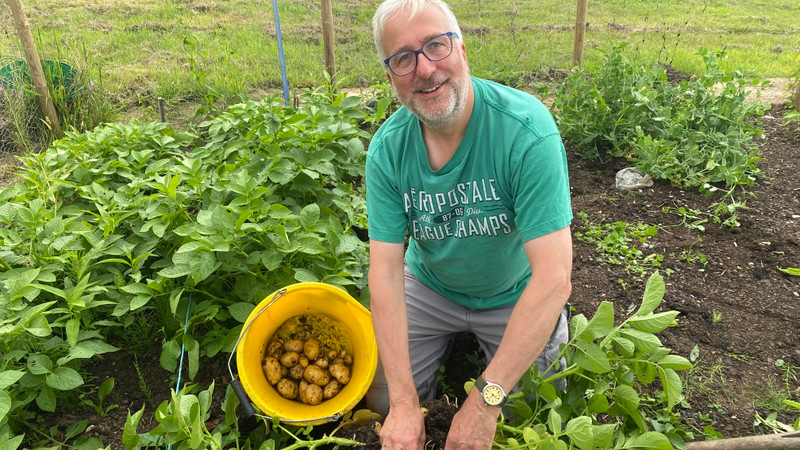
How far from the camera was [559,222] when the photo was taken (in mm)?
1453

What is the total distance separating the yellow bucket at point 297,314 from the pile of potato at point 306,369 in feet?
0.09

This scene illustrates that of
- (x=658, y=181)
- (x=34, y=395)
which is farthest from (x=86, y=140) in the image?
(x=658, y=181)

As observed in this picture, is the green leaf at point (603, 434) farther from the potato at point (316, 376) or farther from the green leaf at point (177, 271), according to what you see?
the green leaf at point (177, 271)

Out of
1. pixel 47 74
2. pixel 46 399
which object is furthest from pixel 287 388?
pixel 47 74

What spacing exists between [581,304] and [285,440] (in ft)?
4.73

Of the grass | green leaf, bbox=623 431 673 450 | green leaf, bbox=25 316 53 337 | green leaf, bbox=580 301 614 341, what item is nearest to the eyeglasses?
green leaf, bbox=580 301 614 341

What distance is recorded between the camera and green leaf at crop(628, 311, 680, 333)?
4.70 feet

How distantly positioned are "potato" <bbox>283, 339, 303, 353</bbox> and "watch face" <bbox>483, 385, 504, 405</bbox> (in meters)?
0.86

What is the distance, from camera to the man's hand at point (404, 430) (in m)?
1.51

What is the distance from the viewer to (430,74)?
1555 mm

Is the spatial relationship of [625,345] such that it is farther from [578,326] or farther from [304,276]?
[304,276]

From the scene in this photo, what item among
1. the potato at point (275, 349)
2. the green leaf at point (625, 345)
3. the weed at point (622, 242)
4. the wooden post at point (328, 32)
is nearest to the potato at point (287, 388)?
the potato at point (275, 349)

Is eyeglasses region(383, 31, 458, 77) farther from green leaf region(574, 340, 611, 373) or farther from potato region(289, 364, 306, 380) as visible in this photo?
potato region(289, 364, 306, 380)

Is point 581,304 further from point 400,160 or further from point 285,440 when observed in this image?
point 285,440
